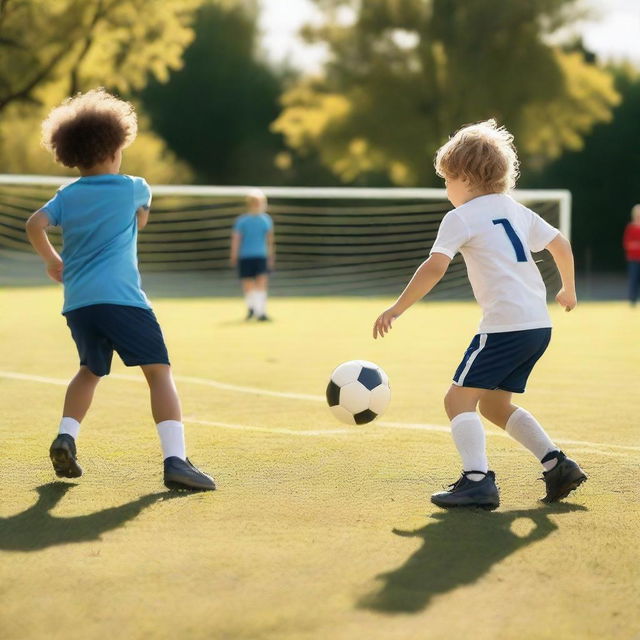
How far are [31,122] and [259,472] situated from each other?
34564mm

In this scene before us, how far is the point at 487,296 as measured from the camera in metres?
4.51

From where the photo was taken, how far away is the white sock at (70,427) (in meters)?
4.81

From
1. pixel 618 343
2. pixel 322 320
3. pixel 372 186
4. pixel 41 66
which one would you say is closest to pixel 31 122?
pixel 41 66

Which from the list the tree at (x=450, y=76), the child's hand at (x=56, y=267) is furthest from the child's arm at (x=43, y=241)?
the tree at (x=450, y=76)

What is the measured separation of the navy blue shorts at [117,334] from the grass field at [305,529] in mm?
541

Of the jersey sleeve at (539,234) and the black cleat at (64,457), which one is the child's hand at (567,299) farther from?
the black cleat at (64,457)

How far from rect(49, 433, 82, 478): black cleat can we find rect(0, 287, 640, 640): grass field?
0.08m

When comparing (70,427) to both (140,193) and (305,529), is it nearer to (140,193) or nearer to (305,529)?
(140,193)

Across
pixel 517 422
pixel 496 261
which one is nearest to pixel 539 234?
pixel 496 261

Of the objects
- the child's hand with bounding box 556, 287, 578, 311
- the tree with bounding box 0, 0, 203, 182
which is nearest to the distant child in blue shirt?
the child's hand with bounding box 556, 287, 578, 311

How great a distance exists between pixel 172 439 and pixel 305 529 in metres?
0.99

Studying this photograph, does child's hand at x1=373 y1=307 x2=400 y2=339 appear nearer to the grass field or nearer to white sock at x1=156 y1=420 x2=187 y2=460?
the grass field

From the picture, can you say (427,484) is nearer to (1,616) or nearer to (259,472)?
(259,472)

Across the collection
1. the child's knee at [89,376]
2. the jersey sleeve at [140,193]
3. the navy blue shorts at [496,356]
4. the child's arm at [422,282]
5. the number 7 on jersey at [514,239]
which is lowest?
the child's knee at [89,376]
